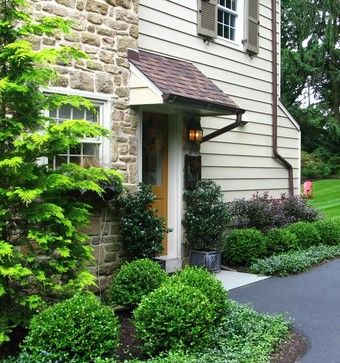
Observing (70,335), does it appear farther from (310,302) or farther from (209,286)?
(310,302)

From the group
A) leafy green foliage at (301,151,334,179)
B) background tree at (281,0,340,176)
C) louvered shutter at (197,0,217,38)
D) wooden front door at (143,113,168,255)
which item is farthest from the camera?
leafy green foliage at (301,151,334,179)

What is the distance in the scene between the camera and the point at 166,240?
8094 millimetres

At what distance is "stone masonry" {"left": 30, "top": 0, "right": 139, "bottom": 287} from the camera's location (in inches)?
247

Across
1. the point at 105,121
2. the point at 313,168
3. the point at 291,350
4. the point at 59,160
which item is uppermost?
the point at 105,121

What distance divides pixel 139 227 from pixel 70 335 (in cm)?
280

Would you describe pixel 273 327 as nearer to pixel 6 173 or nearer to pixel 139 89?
pixel 6 173

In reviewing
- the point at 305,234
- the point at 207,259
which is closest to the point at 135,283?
the point at 207,259

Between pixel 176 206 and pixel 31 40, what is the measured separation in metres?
3.35

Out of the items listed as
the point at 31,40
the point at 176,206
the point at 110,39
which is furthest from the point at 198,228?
the point at 31,40

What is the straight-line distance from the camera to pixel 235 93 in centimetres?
986

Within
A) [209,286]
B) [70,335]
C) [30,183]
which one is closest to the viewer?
[70,335]

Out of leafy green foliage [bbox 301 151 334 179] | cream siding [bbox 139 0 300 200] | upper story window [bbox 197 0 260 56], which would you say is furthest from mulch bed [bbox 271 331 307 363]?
leafy green foliage [bbox 301 151 334 179]

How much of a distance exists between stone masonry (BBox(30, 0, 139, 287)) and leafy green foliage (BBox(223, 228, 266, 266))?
7.84ft

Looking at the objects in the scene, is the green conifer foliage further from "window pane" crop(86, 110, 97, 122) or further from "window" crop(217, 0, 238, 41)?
"window" crop(217, 0, 238, 41)
